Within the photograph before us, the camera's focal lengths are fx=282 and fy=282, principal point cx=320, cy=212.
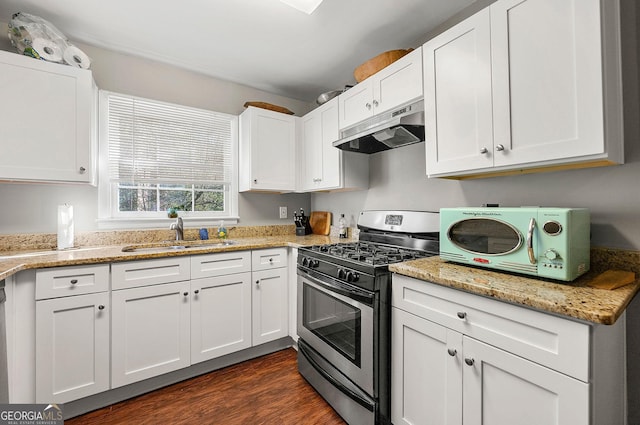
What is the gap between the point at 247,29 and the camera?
2.06 m

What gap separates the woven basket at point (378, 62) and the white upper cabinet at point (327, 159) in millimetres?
332

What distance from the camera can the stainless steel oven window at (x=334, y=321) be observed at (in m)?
1.56

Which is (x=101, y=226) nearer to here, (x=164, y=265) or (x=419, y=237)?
(x=164, y=265)

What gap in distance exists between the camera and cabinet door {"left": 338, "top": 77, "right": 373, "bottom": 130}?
83.0 inches

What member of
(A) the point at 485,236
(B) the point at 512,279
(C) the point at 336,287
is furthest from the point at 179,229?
(B) the point at 512,279

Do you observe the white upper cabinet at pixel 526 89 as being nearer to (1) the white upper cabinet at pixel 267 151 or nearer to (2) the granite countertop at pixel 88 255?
(2) the granite countertop at pixel 88 255

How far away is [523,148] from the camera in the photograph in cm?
126

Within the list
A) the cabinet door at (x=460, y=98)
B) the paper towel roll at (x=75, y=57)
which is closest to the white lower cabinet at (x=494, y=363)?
the cabinet door at (x=460, y=98)

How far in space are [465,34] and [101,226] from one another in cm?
283

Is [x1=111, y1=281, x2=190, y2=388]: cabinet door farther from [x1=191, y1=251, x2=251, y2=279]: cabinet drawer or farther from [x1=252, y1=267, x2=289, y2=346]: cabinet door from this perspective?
[x1=252, y1=267, x2=289, y2=346]: cabinet door

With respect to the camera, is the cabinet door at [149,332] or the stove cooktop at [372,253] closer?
the stove cooktop at [372,253]

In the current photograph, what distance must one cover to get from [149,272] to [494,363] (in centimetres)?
198

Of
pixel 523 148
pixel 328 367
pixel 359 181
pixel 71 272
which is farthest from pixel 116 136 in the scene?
pixel 523 148

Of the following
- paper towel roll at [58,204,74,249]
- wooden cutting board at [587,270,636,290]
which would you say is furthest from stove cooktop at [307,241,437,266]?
paper towel roll at [58,204,74,249]
